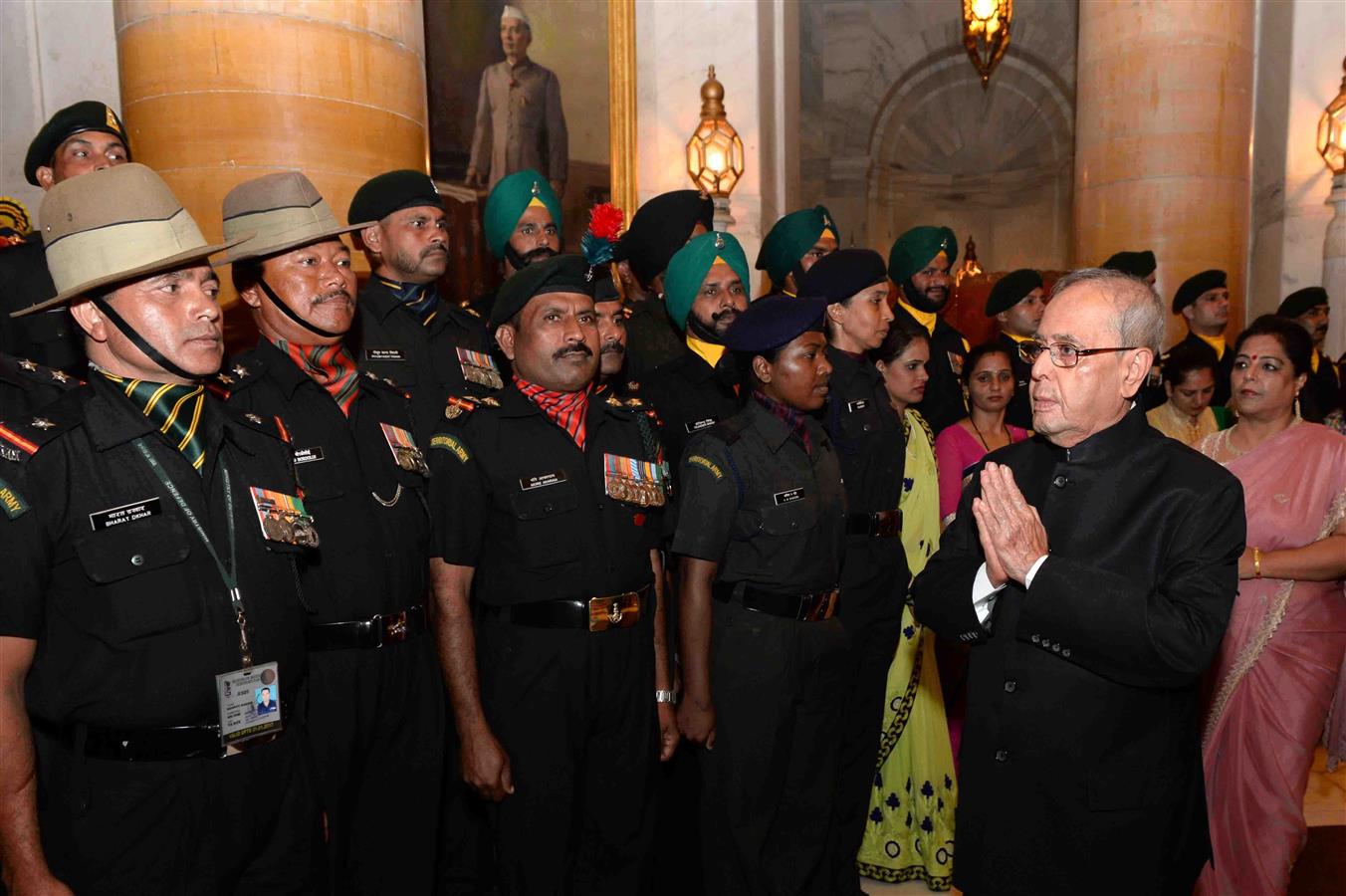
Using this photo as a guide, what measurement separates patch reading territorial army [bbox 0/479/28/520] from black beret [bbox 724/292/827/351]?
6.63 ft

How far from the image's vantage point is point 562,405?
313 centimetres

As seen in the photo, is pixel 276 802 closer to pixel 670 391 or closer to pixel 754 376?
pixel 754 376

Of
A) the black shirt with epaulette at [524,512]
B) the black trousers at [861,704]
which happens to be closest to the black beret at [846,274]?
the black trousers at [861,704]

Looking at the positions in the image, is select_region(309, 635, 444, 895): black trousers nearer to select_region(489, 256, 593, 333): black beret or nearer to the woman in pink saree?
select_region(489, 256, 593, 333): black beret

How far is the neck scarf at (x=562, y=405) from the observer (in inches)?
122

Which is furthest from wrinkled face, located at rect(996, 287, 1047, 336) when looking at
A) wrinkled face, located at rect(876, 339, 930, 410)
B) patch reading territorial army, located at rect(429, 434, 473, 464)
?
patch reading territorial army, located at rect(429, 434, 473, 464)

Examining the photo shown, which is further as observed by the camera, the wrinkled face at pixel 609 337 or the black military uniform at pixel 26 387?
the wrinkled face at pixel 609 337

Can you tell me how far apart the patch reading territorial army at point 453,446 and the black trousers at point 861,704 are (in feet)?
4.67

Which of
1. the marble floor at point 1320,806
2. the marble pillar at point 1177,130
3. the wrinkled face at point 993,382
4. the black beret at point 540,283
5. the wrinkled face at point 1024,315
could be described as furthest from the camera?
the marble pillar at point 1177,130

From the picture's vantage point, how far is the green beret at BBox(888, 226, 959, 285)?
5316 mm

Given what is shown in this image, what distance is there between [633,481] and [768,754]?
0.93 m

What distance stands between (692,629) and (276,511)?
1.31 meters

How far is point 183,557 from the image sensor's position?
2.01m

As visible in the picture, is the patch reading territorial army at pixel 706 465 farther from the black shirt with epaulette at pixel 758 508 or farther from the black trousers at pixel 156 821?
the black trousers at pixel 156 821
